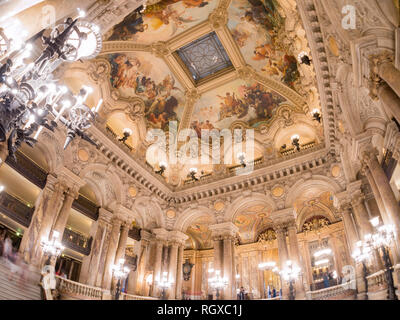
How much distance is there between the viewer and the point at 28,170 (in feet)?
37.7

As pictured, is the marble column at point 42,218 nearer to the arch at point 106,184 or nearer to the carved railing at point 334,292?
the arch at point 106,184

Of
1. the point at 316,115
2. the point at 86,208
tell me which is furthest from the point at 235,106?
the point at 86,208

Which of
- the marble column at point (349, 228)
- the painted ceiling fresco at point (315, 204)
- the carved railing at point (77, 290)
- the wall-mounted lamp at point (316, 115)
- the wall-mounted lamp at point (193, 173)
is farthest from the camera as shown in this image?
the wall-mounted lamp at point (193, 173)

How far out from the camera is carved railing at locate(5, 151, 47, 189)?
36.3 ft

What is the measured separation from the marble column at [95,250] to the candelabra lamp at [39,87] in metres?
8.34

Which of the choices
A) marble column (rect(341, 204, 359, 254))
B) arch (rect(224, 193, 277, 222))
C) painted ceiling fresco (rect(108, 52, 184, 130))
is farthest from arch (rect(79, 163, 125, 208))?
marble column (rect(341, 204, 359, 254))

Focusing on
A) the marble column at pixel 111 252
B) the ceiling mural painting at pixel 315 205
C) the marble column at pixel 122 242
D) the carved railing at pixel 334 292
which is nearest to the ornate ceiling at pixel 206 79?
the ceiling mural painting at pixel 315 205

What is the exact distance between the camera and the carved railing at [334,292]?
11.1 metres

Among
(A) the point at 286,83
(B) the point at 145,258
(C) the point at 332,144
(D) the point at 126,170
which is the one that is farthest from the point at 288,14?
(B) the point at 145,258

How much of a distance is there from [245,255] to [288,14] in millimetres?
14584

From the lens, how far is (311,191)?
14.7m

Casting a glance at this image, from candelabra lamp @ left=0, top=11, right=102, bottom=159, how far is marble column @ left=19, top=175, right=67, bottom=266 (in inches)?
237

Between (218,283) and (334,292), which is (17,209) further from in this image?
(334,292)
